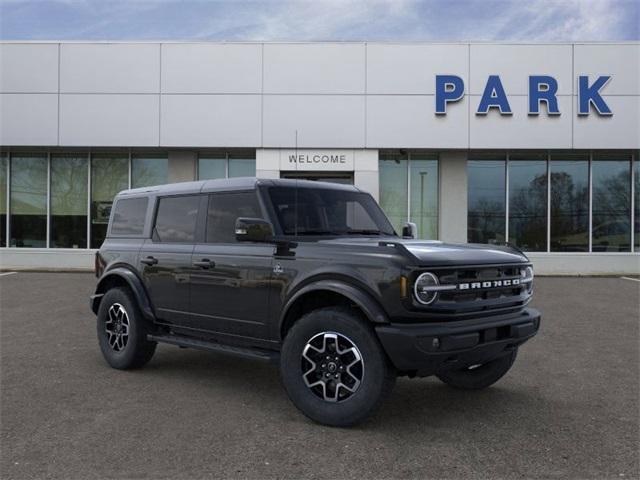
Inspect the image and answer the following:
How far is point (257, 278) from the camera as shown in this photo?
471cm

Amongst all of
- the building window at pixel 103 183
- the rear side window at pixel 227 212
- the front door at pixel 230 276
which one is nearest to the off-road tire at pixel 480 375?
the front door at pixel 230 276

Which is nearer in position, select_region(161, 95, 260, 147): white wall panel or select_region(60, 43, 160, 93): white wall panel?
select_region(161, 95, 260, 147): white wall panel

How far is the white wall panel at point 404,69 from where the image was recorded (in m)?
16.0

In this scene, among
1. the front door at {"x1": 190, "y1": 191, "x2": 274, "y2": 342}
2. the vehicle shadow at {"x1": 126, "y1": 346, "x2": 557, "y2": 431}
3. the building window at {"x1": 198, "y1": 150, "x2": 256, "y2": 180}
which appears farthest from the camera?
the building window at {"x1": 198, "y1": 150, "x2": 256, "y2": 180}

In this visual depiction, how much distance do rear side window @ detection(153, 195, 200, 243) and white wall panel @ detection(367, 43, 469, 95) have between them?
11288 millimetres

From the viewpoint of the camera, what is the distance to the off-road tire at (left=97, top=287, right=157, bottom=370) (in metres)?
5.73

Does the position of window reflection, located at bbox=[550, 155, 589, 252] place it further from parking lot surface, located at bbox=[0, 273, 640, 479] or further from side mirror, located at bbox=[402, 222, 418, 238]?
side mirror, located at bbox=[402, 222, 418, 238]

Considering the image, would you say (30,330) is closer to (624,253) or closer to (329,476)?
(329,476)

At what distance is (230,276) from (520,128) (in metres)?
13.3

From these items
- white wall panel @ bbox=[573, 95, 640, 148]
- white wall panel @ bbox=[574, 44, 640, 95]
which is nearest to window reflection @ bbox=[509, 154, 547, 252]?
white wall panel @ bbox=[573, 95, 640, 148]

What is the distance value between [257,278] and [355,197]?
59.9 inches

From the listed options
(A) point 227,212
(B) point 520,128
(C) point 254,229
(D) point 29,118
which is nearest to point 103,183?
(D) point 29,118

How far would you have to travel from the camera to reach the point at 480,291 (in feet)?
13.9

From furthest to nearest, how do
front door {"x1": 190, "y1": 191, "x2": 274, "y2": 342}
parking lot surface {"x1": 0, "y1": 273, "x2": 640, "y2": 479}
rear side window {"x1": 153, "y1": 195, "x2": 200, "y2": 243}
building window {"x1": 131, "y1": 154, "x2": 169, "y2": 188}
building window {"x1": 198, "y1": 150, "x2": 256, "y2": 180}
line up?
1. building window {"x1": 131, "y1": 154, "x2": 169, "y2": 188}
2. building window {"x1": 198, "y1": 150, "x2": 256, "y2": 180}
3. rear side window {"x1": 153, "y1": 195, "x2": 200, "y2": 243}
4. front door {"x1": 190, "y1": 191, "x2": 274, "y2": 342}
5. parking lot surface {"x1": 0, "y1": 273, "x2": 640, "y2": 479}
